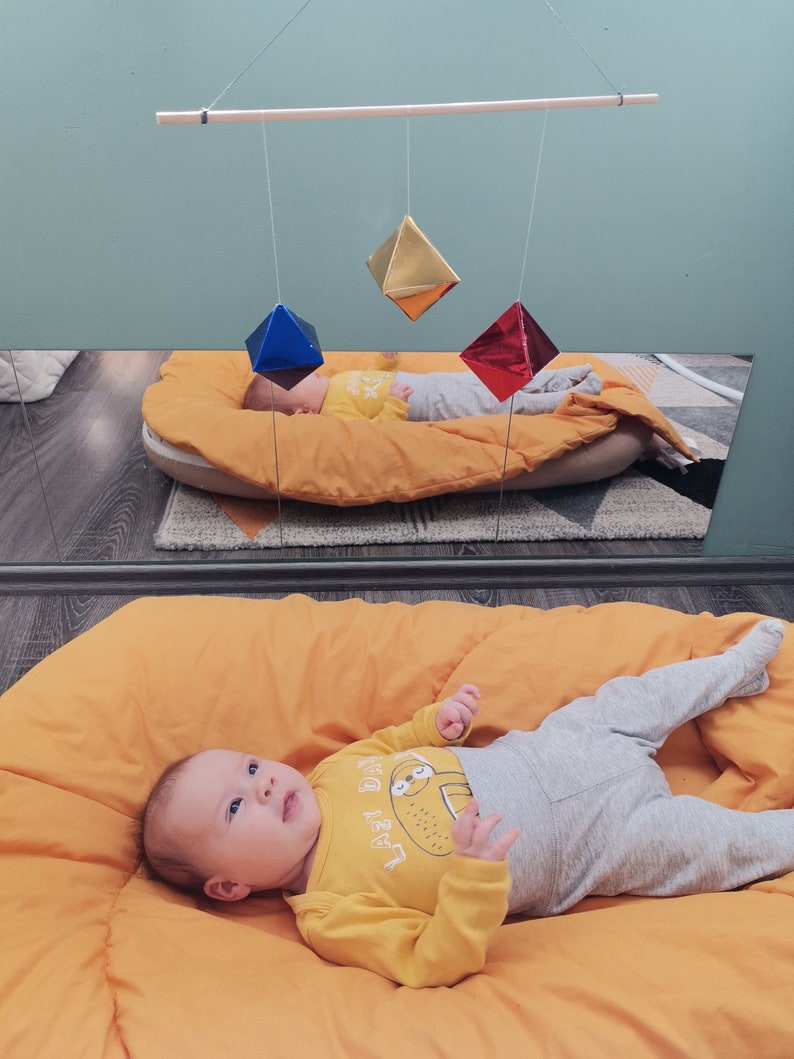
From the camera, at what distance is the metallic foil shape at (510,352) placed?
1.31 meters

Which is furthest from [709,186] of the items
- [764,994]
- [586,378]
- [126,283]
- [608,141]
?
[764,994]

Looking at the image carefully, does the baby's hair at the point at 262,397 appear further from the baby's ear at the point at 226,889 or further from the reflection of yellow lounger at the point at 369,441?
the baby's ear at the point at 226,889

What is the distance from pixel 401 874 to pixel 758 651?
27.8 inches

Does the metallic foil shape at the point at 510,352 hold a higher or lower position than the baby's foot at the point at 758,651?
higher

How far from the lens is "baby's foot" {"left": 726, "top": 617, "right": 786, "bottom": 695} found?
139cm

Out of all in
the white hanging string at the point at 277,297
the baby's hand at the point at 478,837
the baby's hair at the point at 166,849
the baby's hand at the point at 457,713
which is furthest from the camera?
the white hanging string at the point at 277,297

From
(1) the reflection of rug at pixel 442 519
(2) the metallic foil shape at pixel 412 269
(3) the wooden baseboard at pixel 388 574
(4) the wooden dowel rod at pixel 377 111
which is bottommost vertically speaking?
(3) the wooden baseboard at pixel 388 574

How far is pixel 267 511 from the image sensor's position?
2.07m

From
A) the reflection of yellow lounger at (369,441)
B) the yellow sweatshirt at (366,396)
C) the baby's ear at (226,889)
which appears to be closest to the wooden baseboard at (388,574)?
the reflection of yellow lounger at (369,441)

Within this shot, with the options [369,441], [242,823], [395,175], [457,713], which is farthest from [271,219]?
[242,823]

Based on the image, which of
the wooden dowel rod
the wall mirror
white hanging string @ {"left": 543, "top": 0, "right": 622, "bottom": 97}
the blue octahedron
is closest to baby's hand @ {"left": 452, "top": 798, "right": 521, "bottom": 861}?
the blue octahedron

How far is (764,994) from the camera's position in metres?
1.01

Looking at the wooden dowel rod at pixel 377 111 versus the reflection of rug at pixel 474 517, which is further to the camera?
the reflection of rug at pixel 474 517

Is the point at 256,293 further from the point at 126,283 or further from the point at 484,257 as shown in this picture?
the point at 484,257
